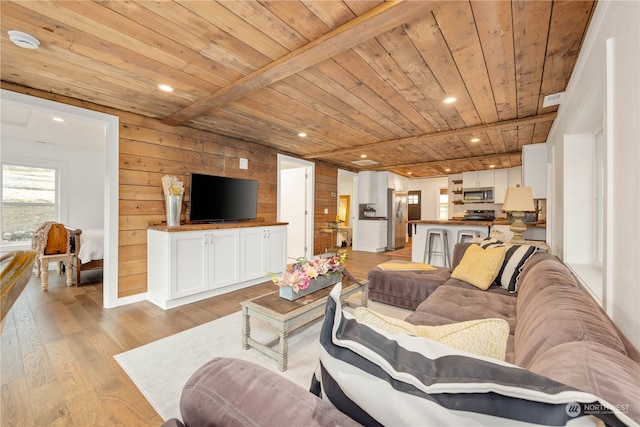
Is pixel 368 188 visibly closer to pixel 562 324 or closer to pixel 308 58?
pixel 308 58

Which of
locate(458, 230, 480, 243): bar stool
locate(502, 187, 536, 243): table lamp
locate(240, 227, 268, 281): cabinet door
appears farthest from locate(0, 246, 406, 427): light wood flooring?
locate(458, 230, 480, 243): bar stool

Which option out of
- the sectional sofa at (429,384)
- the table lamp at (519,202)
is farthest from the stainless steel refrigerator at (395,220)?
the sectional sofa at (429,384)

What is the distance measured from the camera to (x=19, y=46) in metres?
1.90

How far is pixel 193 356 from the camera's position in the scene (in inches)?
81.4

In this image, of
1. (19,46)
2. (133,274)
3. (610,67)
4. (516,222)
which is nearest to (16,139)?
(133,274)

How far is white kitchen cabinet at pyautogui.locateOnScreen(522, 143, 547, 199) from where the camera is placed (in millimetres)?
4168

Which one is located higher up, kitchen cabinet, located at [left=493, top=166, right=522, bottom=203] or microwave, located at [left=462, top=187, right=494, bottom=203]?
kitchen cabinet, located at [left=493, top=166, right=522, bottom=203]

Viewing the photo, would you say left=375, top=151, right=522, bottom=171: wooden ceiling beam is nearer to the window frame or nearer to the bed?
the bed

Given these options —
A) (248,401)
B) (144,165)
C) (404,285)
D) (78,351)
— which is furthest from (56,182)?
(248,401)

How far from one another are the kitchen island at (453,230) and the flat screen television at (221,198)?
299 cm

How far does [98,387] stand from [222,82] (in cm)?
251

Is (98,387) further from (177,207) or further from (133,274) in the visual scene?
(177,207)

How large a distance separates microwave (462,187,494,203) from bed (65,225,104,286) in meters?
8.19

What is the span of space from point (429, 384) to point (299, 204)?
567cm
